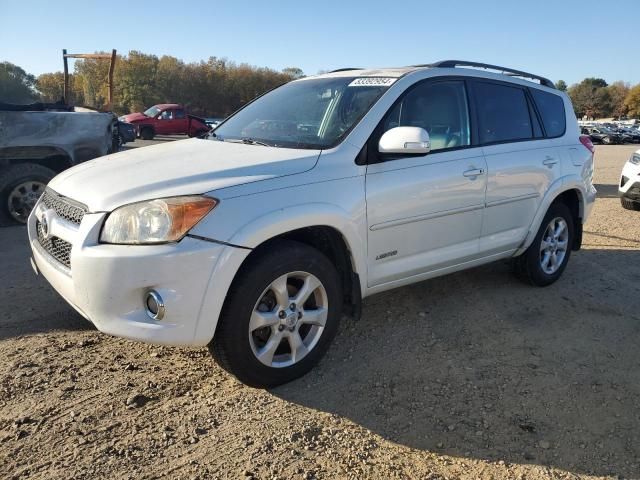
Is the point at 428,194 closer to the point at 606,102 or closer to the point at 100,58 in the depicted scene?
the point at 100,58

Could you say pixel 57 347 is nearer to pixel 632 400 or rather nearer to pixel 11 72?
pixel 632 400

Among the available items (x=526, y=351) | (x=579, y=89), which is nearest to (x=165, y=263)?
(x=526, y=351)

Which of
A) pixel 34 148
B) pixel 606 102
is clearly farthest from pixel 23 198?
pixel 606 102

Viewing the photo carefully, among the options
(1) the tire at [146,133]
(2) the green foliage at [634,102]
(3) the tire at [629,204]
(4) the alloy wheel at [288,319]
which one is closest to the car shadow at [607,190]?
(3) the tire at [629,204]

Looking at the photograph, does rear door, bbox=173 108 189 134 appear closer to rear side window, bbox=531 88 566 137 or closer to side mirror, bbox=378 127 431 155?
rear side window, bbox=531 88 566 137

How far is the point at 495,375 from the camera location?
3.18m

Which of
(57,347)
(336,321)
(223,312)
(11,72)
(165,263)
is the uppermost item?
(11,72)

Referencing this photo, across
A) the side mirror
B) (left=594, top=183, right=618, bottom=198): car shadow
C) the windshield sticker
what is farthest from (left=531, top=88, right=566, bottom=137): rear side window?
(left=594, top=183, right=618, bottom=198): car shadow

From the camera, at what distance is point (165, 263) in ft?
8.07

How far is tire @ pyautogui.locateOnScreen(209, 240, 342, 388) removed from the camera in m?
2.67

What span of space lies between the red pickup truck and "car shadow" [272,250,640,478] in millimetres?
21838

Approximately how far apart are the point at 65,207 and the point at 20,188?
14.0 ft

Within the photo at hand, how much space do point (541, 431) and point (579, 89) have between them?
364ft

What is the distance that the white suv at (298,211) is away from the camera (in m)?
2.54
